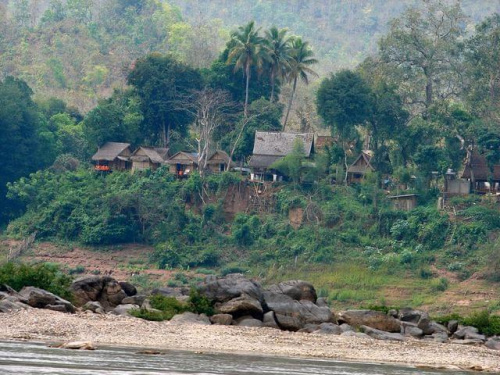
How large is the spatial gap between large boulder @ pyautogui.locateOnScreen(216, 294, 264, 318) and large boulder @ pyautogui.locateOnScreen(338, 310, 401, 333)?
3.03 metres

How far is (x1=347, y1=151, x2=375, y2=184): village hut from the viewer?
74.1 metres

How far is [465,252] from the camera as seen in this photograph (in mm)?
66750

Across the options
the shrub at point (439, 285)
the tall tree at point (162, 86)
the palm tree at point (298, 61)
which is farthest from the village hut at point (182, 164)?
the shrub at point (439, 285)

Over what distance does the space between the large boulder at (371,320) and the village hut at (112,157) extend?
3617cm

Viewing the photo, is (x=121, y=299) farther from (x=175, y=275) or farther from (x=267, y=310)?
(x=175, y=275)

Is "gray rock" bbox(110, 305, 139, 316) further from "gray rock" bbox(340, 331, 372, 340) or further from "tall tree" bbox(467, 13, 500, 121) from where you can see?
"tall tree" bbox(467, 13, 500, 121)

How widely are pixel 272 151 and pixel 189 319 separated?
114 ft

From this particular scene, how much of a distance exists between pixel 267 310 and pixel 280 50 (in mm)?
40022

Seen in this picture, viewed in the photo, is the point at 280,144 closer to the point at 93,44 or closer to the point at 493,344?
the point at 493,344

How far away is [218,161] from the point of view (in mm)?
75125

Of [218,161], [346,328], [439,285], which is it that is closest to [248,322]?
[346,328]

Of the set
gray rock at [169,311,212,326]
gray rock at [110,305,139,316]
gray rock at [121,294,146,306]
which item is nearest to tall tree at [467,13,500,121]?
gray rock at [121,294,146,306]

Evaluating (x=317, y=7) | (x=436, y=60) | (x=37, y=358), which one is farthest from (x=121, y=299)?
(x=317, y=7)

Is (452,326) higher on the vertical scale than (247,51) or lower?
lower
